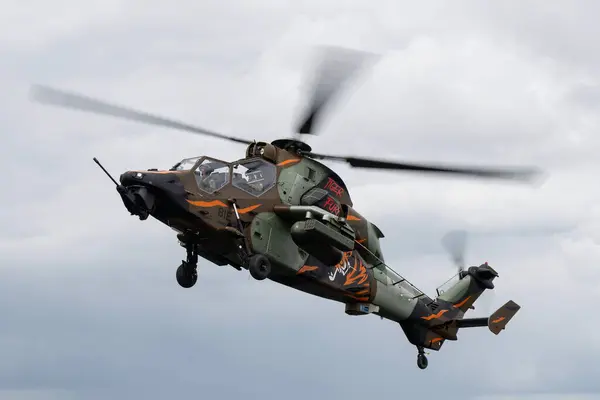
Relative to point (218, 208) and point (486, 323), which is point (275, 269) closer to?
point (218, 208)

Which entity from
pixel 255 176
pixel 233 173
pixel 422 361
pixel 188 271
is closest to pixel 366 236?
pixel 255 176

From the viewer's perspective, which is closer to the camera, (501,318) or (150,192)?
(150,192)

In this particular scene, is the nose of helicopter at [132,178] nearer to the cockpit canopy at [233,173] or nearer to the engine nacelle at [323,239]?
the cockpit canopy at [233,173]

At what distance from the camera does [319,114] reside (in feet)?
76.4

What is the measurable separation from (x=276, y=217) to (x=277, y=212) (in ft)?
0.44

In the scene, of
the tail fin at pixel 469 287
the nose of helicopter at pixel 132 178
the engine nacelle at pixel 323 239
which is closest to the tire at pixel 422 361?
the tail fin at pixel 469 287

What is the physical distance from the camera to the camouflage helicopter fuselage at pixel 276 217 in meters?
21.5

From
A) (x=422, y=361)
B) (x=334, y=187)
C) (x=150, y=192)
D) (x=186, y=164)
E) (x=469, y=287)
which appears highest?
(x=469, y=287)

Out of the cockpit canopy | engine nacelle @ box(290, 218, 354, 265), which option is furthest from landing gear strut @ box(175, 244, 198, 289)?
engine nacelle @ box(290, 218, 354, 265)

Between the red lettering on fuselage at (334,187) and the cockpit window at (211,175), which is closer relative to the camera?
the cockpit window at (211,175)

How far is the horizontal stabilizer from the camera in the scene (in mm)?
29422

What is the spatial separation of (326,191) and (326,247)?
2087mm

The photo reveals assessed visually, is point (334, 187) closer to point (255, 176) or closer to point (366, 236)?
point (366, 236)

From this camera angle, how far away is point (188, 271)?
76.8 ft
